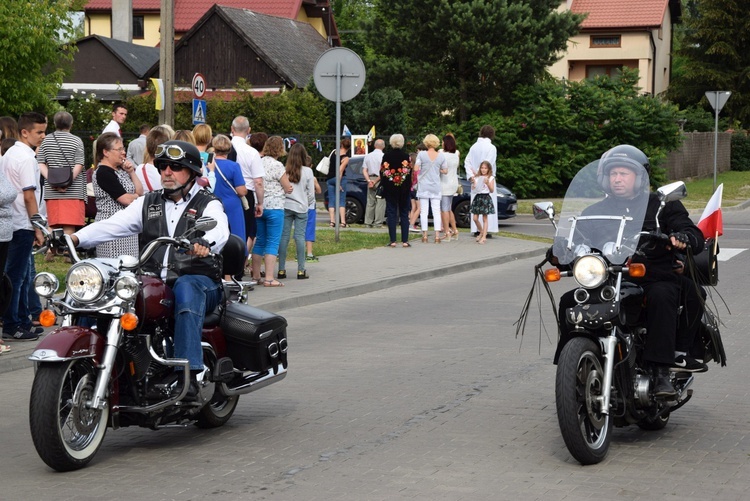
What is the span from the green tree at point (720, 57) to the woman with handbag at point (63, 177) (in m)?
52.0

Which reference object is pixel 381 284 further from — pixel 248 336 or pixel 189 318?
pixel 189 318

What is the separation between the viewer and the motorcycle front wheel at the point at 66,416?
18.9 feet

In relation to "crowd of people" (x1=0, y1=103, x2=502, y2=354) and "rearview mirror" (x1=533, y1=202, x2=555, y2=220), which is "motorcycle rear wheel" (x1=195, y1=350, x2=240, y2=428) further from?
"rearview mirror" (x1=533, y1=202, x2=555, y2=220)

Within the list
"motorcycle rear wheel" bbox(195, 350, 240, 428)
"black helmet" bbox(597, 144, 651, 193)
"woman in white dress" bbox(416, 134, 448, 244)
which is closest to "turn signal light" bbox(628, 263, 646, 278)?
"black helmet" bbox(597, 144, 651, 193)

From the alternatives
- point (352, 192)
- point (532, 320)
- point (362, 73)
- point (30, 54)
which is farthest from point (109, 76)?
point (532, 320)

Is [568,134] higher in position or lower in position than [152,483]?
higher

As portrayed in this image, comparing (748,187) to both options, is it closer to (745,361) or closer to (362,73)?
(362,73)

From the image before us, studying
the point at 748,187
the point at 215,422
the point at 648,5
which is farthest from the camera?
the point at 648,5

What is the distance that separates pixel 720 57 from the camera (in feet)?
202

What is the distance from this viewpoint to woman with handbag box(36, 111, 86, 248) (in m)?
11.9

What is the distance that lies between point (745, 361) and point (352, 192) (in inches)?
613

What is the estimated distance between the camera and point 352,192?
24500 millimetres

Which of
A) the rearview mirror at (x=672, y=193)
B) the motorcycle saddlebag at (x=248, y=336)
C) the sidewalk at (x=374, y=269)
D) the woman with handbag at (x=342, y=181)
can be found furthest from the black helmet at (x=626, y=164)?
the woman with handbag at (x=342, y=181)

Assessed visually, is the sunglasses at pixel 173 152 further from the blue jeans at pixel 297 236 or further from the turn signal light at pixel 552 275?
the blue jeans at pixel 297 236
